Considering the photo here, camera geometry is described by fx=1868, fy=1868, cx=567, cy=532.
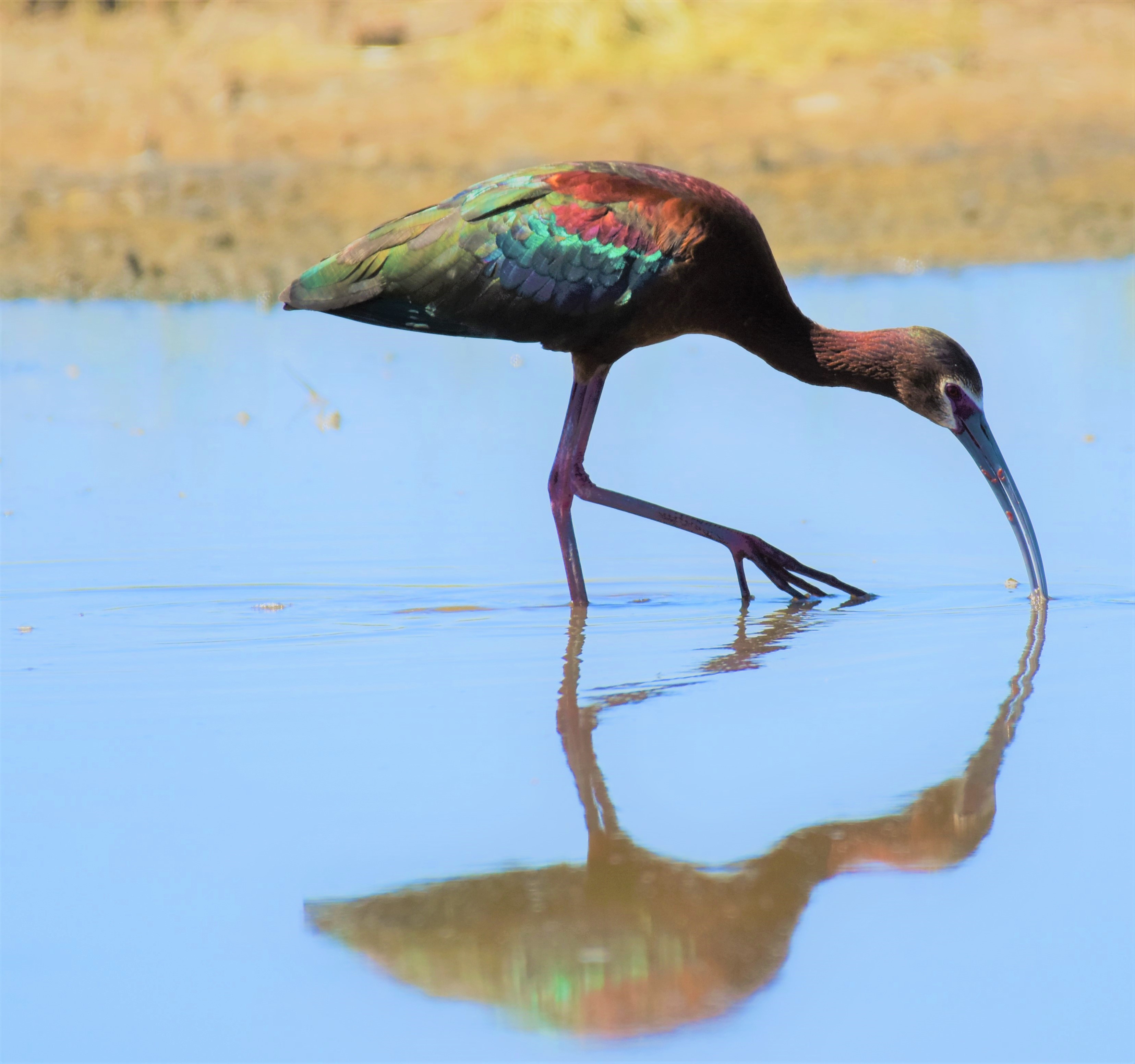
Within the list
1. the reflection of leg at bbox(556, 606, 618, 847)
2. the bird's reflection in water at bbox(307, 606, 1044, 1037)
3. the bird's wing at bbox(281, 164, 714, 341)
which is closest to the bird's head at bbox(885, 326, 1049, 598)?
the bird's wing at bbox(281, 164, 714, 341)

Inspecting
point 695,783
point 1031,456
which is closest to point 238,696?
point 695,783

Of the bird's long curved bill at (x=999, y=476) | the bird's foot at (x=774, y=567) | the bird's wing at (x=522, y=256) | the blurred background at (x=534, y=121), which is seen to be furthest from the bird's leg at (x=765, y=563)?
the blurred background at (x=534, y=121)

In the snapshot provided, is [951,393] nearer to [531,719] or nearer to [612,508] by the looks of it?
[612,508]

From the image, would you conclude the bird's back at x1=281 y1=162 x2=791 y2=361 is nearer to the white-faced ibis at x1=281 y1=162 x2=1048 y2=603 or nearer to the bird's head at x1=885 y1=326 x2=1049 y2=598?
the white-faced ibis at x1=281 y1=162 x2=1048 y2=603

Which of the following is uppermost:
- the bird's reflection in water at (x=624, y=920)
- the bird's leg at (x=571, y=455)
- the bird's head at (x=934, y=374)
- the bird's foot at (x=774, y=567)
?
the bird's head at (x=934, y=374)

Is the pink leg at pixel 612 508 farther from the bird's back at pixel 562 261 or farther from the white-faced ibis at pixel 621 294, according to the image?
the bird's back at pixel 562 261

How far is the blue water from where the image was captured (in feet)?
8.88

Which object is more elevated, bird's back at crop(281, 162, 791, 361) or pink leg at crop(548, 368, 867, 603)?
bird's back at crop(281, 162, 791, 361)

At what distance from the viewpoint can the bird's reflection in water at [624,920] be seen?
2.72 meters

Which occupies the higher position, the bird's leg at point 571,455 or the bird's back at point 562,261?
the bird's back at point 562,261

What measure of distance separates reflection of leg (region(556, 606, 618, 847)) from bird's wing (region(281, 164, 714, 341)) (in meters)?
1.03

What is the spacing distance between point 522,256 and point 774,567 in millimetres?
1158

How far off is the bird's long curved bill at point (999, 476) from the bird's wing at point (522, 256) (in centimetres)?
105

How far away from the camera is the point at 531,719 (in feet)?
13.6
